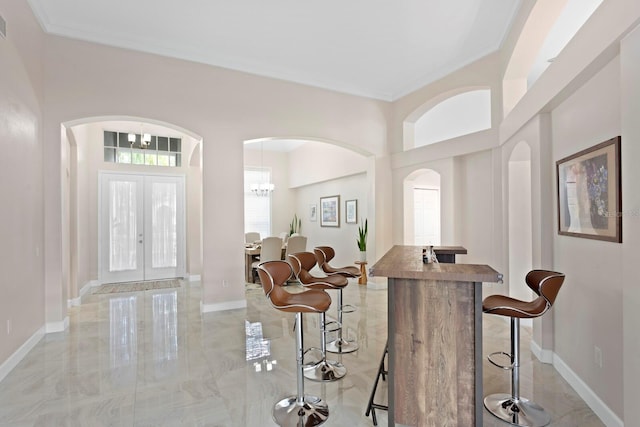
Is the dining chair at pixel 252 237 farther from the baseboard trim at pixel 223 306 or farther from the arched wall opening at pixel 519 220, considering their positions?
the arched wall opening at pixel 519 220

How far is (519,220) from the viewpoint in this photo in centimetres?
428

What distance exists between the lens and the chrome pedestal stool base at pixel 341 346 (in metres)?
3.40

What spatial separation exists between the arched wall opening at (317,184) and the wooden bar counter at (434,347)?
421 centimetres

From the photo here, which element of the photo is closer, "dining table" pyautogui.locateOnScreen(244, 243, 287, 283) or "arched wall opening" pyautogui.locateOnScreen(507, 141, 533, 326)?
"arched wall opening" pyautogui.locateOnScreen(507, 141, 533, 326)

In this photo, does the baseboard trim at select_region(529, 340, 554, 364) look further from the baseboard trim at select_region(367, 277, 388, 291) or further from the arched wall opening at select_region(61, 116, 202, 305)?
the arched wall opening at select_region(61, 116, 202, 305)

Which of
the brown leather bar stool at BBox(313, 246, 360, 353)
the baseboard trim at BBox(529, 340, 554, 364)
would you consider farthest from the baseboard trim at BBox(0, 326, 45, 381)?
the baseboard trim at BBox(529, 340, 554, 364)

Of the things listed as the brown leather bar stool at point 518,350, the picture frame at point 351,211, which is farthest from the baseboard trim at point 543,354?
the picture frame at point 351,211

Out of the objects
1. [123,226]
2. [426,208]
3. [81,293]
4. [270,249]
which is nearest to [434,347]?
[270,249]

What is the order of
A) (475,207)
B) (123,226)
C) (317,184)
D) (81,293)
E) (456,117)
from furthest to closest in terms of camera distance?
(317,184)
(123,226)
(456,117)
(81,293)
(475,207)

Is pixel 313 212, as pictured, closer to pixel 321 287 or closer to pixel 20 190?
pixel 321 287

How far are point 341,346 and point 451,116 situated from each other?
5.11 meters

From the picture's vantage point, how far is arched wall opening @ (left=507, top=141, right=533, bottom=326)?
4.23 m

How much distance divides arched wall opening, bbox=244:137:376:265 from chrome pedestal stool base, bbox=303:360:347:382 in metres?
3.57

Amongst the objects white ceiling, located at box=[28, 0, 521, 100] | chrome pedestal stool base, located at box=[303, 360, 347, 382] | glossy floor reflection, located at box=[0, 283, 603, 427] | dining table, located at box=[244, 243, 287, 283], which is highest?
white ceiling, located at box=[28, 0, 521, 100]
